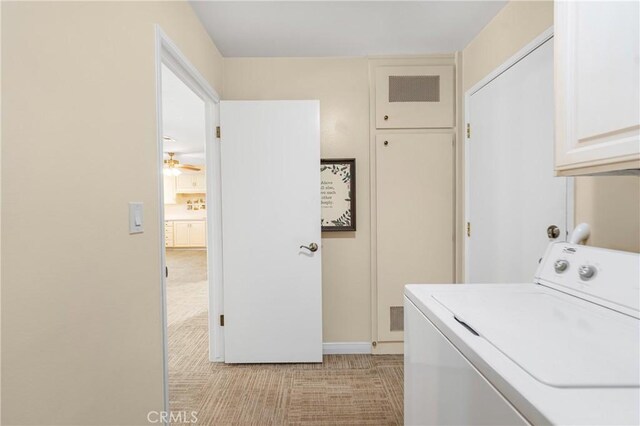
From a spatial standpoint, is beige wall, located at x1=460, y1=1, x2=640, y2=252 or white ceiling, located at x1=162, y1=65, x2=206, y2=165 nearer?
beige wall, located at x1=460, y1=1, x2=640, y2=252

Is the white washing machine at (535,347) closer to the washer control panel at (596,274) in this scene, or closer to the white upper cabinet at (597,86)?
the washer control panel at (596,274)

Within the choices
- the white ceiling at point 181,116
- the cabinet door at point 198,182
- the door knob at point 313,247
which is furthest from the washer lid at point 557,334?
the cabinet door at point 198,182

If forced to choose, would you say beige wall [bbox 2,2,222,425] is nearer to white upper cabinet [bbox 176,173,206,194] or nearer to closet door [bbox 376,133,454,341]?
closet door [bbox 376,133,454,341]

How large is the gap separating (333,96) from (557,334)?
2.28 m

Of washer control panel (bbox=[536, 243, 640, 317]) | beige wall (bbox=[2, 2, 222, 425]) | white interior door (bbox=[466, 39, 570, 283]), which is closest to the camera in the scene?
beige wall (bbox=[2, 2, 222, 425])

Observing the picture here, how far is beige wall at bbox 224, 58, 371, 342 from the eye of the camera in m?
2.65

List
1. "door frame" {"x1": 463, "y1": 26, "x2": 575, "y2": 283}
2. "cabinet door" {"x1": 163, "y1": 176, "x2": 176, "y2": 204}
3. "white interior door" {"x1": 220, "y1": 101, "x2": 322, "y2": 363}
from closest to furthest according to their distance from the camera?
1. "door frame" {"x1": 463, "y1": 26, "x2": 575, "y2": 283}
2. "white interior door" {"x1": 220, "y1": 101, "x2": 322, "y2": 363}
3. "cabinet door" {"x1": 163, "y1": 176, "x2": 176, "y2": 204}

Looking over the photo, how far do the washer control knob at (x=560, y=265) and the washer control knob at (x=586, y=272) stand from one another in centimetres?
7

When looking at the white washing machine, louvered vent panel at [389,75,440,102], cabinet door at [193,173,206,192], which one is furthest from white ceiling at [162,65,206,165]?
the white washing machine

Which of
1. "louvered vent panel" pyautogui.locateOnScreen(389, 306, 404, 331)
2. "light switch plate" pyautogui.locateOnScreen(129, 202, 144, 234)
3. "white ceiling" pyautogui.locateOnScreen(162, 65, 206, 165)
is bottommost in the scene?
"louvered vent panel" pyautogui.locateOnScreen(389, 306, 404, 331)

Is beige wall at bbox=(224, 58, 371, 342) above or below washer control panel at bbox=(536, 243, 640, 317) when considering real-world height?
above

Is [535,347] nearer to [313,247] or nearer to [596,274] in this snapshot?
[596,274]

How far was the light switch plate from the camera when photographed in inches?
51.6

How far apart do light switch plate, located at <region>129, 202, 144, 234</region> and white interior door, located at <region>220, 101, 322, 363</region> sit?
43.8 inches
